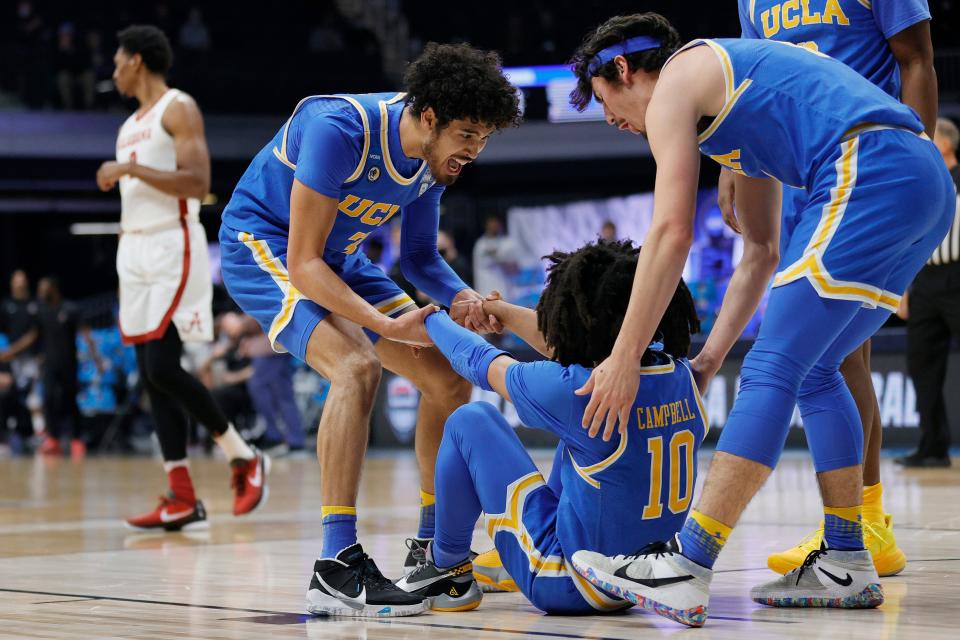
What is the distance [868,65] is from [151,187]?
3372 mm

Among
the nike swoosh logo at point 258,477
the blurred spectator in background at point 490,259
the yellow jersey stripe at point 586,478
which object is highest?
the yellow jersey stripe at point 586,478

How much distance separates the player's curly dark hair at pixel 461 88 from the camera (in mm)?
3463

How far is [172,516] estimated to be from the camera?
18.3 ft

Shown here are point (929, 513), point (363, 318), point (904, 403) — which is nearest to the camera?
point (363, 318)

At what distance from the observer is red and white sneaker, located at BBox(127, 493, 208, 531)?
5.58m

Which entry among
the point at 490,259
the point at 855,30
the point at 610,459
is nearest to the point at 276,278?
the point at 610,459

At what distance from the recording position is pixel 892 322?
47.3 feet

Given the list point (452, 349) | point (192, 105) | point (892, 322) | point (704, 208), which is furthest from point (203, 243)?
point (704, 208)

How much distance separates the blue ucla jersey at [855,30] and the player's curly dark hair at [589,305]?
1275mm

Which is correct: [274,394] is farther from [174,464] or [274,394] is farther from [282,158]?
[282,158]

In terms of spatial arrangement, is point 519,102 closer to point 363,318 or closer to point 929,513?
point 363,318

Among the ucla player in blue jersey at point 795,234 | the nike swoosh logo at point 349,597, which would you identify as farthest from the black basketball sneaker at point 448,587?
the ucla player in blue jersey at point 795,234

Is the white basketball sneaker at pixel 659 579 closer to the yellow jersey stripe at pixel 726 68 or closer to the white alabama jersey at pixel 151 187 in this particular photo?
the yellow jersey stripe at pixel 726 68

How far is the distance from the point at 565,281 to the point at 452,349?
0.41m
